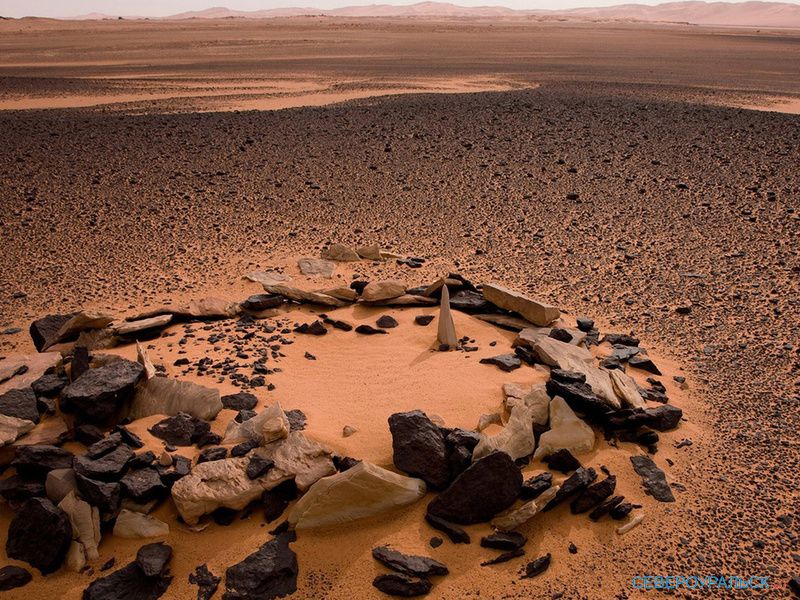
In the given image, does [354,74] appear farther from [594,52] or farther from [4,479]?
[4,479]

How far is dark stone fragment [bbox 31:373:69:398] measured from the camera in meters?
5.03

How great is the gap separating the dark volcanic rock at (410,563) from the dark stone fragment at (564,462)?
1.09 m

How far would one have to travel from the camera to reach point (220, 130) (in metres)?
14.7

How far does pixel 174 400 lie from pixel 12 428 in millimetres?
1035

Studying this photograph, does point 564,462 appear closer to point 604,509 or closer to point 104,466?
point 604,509

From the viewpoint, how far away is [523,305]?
655 cm

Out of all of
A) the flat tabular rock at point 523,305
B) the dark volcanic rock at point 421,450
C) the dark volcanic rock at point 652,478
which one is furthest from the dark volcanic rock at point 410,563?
the flat tabular rock at point 523,305

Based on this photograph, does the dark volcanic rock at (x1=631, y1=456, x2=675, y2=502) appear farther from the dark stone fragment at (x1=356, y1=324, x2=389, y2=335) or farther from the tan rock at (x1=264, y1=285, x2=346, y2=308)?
the tan rock at (x1=264, y1=285, x2=346, y2=308)

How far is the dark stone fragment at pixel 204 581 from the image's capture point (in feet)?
12.2

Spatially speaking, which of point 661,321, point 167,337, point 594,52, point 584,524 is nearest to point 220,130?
point 167,337

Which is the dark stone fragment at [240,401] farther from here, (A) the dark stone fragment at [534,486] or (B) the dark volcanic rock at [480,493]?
(A) the dark stone fragment at [534,486]

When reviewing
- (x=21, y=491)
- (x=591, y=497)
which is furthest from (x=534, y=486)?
(x=21, y=491)

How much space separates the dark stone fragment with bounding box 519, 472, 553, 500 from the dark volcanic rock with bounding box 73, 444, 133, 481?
2472mm

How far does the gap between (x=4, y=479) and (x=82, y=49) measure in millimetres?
47574
